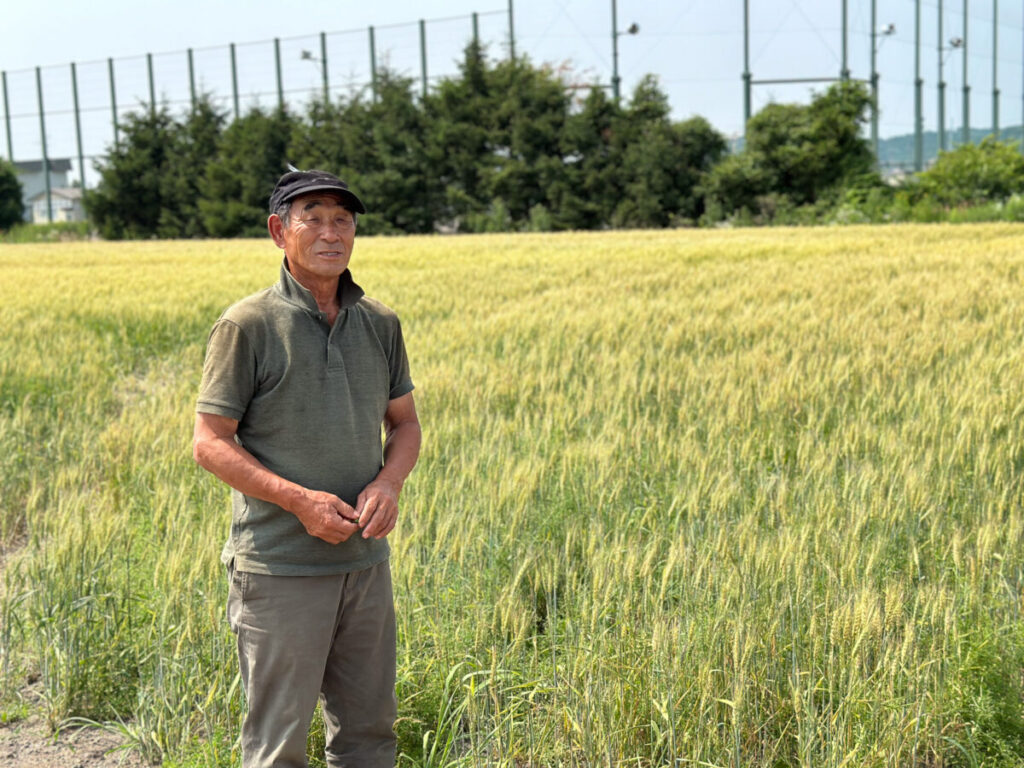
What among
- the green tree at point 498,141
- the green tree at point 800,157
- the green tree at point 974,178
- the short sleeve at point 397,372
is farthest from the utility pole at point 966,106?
the short sleeve at point 397,372

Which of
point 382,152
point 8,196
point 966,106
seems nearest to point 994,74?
point 966,106

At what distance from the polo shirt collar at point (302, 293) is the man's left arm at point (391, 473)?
23 centimetres

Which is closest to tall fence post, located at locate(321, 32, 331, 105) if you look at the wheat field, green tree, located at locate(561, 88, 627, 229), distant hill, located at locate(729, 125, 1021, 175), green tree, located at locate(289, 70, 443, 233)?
green tree, located at locate(289, 70, 443, 233)

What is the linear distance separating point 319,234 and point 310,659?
71 centimetres

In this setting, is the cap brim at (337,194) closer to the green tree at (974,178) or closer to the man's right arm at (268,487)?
the man's right arm at (268,487)

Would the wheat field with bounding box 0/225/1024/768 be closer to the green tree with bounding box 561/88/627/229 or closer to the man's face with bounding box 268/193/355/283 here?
the man's face with bounding box 268/193/355/283

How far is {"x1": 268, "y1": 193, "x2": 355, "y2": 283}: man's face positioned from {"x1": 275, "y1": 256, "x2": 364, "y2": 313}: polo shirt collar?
0.10 ft

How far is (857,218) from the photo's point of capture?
24938 millimetres

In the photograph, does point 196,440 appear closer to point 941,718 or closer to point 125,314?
point 941,718

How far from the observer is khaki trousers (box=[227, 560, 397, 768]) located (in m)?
1.72

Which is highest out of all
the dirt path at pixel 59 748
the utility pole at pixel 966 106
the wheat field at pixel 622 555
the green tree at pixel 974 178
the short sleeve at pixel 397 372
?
the utility pole at pixel 966 106

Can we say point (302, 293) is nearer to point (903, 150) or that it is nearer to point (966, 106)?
point (903, 150)

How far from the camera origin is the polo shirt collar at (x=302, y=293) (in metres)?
1.80

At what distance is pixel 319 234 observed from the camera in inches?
70.3
